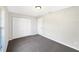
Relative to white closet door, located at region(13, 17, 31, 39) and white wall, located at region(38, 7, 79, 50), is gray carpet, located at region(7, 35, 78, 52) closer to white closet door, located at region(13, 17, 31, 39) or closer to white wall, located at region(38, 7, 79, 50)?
white wall, located at region(38, 7, 79, 50)

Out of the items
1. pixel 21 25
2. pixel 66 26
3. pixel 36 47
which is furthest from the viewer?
pixel 21 25

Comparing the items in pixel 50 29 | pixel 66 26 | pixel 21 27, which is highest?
pixel 66 26

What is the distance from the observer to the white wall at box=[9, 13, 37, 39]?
4.47 m

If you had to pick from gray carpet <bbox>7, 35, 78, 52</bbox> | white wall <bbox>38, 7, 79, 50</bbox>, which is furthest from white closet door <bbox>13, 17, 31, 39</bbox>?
white wall <bbox>38, 7, 79, 50</bbox>

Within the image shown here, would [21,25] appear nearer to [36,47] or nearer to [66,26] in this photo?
[36,47]

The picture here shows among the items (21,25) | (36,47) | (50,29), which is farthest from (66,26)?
(21,25)

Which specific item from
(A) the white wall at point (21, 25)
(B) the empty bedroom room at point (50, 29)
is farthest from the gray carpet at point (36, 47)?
(A) the white wall at point (21, 25)

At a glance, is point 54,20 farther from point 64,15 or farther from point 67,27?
point 67,27

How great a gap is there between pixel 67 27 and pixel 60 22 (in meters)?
0.54

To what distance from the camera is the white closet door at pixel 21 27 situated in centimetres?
469

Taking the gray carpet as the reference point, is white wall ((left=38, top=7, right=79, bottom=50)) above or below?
above

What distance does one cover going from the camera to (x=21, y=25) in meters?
5.21

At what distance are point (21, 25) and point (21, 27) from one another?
6.2 inches
